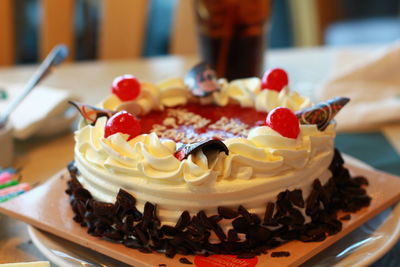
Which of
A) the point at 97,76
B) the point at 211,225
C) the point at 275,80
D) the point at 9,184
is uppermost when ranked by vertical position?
the point at 275,80

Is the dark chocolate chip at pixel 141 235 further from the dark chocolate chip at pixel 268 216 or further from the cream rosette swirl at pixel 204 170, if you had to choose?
the dark chocolate chip at pixel 268 216

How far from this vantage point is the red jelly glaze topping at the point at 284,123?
3.61ft

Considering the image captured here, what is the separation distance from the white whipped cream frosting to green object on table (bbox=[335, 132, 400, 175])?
423 millimetres

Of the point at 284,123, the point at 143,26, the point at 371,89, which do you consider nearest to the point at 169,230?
the point at 284,123

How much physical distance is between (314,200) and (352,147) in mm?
591

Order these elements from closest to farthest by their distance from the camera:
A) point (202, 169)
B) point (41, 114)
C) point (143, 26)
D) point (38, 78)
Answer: point (202, 169), point (38, 78), point (41, 114), point (143, 26)

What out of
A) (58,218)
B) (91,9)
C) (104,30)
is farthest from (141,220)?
(91,9)

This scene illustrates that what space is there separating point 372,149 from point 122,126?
2.58ft

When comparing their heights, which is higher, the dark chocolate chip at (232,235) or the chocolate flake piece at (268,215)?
the chocolate flake piece at (268,215)

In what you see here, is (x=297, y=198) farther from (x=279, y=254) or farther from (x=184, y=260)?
(x=184, y=260)

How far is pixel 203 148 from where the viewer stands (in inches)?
41.3

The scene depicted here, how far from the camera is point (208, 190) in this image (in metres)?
1.03

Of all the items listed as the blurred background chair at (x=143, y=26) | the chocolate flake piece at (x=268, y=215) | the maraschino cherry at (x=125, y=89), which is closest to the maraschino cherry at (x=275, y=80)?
the maraschino cherry at (x=125, y=89)

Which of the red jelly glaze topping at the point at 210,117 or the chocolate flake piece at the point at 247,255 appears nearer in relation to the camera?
the chocolate flake piece at the point at 247,255
